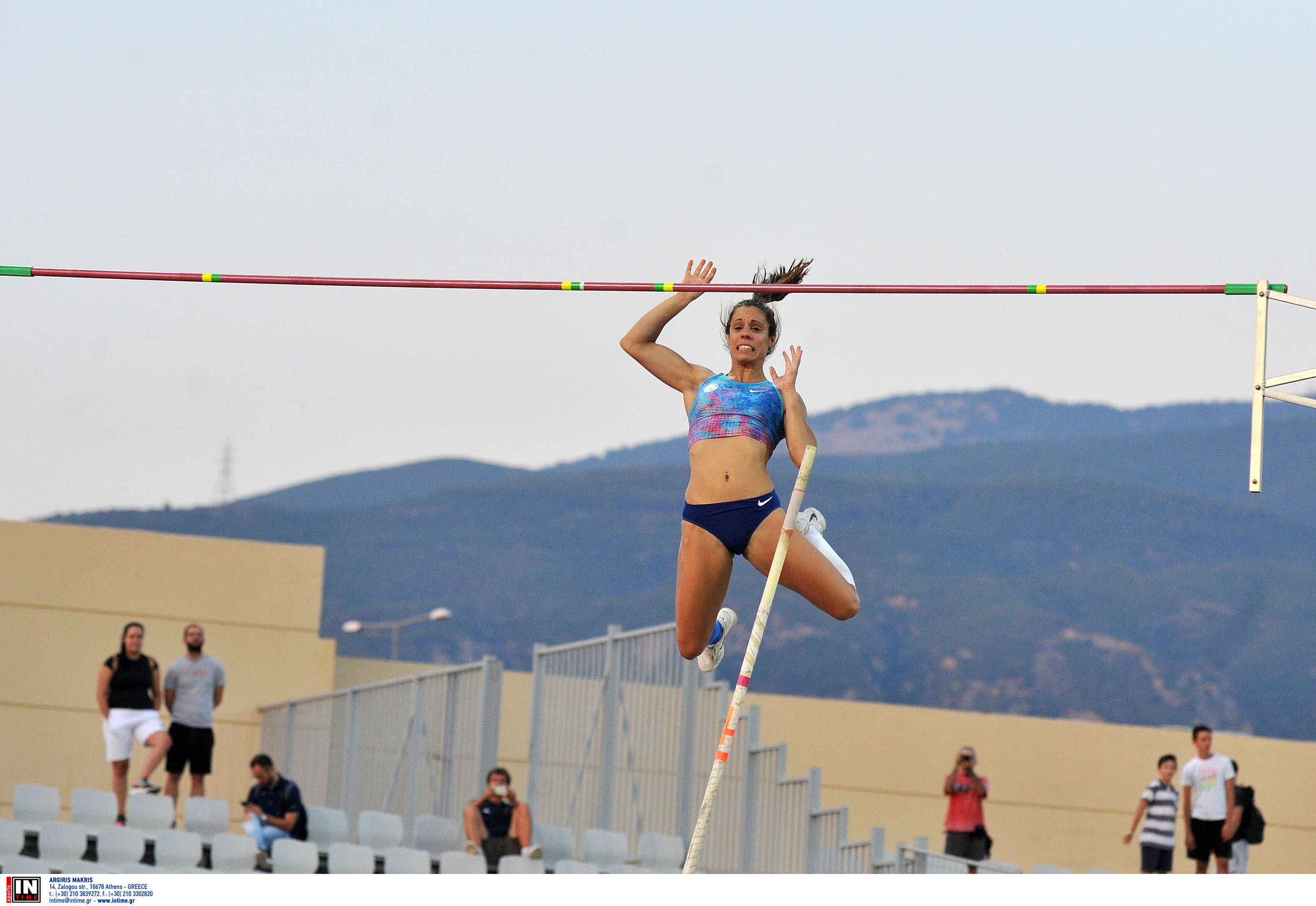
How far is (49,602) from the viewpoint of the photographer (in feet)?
55.2

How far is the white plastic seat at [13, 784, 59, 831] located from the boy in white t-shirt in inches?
271

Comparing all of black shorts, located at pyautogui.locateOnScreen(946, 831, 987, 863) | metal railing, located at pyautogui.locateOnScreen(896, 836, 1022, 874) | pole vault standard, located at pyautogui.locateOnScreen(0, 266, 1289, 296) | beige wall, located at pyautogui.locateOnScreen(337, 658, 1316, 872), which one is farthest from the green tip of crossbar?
beige wall, located at pyautogui.locateOnScreen(337, 658, 1316, 872)

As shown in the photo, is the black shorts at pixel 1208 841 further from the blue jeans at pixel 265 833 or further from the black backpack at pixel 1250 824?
the blue jeans at pixel 265 833

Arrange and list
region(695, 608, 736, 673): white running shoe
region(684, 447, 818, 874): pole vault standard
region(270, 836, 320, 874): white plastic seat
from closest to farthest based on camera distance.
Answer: region(684, 447, 818, 874): pole vault standard → region(695, 608, 736, 673): white running shoe → region(270, 836, 320, 874): white plastic seat

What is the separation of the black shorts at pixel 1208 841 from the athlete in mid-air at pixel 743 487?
522 cm

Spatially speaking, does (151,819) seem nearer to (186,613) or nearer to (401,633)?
(186,613)

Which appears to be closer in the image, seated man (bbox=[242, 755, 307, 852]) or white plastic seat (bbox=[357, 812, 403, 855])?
seated man (bbox=[242, 755, 307, 852])

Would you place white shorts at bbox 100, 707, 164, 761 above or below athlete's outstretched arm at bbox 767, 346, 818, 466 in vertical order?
below

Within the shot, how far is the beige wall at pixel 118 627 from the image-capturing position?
1678cm

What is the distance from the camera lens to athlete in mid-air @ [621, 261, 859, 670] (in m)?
5.69

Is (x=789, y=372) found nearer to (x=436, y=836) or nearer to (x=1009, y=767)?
(x=436, y=836)

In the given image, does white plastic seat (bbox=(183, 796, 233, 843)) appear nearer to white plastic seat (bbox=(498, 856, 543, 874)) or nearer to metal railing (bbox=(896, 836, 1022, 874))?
white plastic seat (bbox=(498, 856, 543, 874))

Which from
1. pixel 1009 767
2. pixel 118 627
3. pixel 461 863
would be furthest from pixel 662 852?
pixel 118 627

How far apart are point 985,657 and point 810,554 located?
A: 3644 inches
